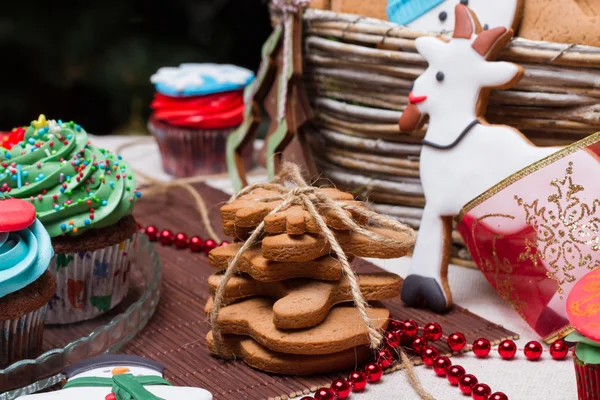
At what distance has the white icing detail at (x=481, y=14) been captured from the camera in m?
1.46

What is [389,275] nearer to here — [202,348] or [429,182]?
[429,182]

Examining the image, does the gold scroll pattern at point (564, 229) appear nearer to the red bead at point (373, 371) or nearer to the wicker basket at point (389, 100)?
the wicker basket at point (389, 100)

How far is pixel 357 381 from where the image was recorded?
1.20 meters

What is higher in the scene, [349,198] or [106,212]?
[349,198]

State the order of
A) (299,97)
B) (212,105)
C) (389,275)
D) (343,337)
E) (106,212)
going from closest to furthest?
(343,337) < (389,275) < (106,212) < (299,97) < (212,105)

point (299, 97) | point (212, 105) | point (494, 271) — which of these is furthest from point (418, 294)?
point (212, 105)

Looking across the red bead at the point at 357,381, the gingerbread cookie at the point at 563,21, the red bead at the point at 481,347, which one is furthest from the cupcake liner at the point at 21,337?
the gingerbread cookie at the point at 563,21

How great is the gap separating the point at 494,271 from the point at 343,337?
1.20 ft

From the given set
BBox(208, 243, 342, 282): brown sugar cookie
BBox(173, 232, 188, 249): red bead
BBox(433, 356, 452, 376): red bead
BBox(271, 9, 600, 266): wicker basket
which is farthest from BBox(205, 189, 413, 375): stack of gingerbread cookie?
BBox(173, 232, 188, 249): red bead

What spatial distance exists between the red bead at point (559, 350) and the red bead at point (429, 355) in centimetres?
19

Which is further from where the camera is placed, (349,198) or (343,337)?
(349,198)

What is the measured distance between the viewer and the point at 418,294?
4.92 feet

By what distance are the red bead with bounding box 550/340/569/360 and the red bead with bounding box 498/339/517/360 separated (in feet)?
0.20

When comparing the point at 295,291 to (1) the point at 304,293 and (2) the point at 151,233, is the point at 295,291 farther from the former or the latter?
(2) the point at 151,233
